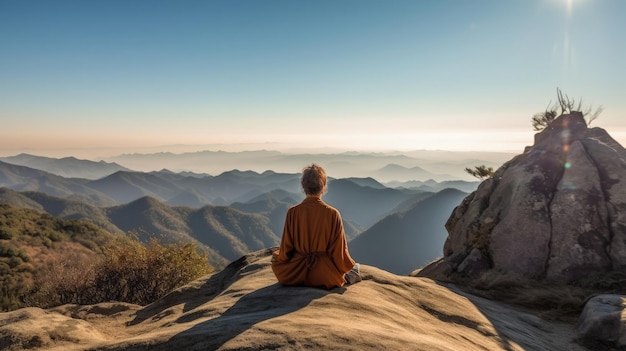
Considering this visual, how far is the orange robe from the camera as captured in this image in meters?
7.36

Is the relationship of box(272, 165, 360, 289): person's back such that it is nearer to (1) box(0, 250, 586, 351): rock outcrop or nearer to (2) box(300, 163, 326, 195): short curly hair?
(2) box(300, 163, 326, 195): short curly hair

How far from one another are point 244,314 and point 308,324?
4.94ft

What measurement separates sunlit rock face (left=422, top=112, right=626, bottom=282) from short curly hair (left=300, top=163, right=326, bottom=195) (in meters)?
12.0

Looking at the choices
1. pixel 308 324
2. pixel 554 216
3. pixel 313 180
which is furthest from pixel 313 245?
pixel 554 216

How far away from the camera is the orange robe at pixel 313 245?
290 inches

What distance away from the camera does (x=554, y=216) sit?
15969 mm

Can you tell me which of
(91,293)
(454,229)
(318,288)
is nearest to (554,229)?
(454,229)

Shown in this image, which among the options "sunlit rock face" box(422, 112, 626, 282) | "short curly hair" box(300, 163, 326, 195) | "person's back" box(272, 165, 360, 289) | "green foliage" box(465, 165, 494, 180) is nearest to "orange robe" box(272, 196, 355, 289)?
"person's back" box(272, 165, 360, 289)

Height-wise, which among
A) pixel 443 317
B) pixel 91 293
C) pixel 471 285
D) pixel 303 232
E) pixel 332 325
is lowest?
pixel 91 293

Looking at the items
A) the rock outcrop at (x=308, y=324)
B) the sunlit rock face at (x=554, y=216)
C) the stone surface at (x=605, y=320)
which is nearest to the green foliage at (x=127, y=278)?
the rock outcrop at (x=308, y=324)

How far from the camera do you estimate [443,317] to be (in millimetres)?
7887

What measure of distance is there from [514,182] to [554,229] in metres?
3.59

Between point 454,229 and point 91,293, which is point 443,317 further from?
→ point 91,293

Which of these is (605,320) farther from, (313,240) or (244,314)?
(244,314)
